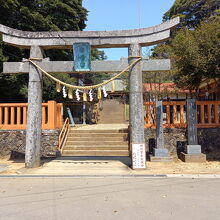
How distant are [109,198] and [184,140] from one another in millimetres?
6338

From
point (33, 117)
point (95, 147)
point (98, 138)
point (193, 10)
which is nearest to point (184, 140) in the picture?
point (95, 147)

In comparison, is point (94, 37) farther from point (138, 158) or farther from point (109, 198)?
point (109, 198)

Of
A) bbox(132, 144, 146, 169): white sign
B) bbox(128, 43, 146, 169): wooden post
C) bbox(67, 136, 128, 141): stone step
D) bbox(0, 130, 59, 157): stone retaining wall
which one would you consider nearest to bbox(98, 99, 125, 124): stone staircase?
bbox(67, 136, 128, 141): stone step

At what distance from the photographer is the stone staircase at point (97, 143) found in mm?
10672

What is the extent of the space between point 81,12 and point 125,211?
19864 mm

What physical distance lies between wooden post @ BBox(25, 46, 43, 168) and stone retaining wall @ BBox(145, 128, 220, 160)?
16.3ft

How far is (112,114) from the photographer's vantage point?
24656 millimetres

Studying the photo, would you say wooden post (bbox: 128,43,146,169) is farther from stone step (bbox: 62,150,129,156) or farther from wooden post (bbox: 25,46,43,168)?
wooden post (bbox: 25,46,43,168)

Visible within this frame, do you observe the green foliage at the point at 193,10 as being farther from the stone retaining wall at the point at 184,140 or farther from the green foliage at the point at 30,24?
the stone retaining wall at the point at 184,140

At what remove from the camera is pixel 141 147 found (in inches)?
304

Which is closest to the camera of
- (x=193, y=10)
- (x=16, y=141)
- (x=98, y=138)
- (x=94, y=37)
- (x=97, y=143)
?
(x=94, y=37)

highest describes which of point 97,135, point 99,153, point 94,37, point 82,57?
point 94,37

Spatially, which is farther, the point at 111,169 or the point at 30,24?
the point at 30,24

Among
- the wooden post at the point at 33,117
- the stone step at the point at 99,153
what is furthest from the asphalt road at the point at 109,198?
the stone step at the point at 99,153
